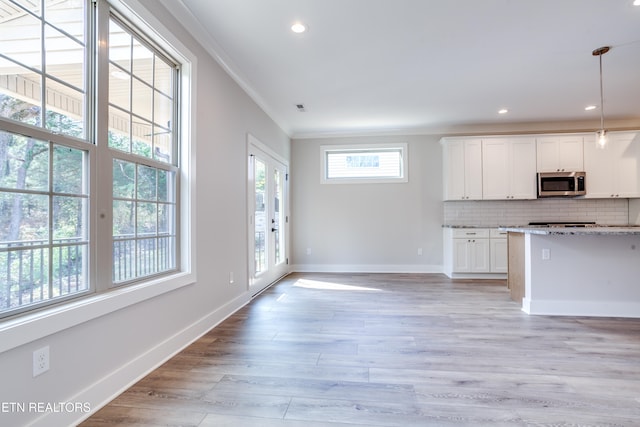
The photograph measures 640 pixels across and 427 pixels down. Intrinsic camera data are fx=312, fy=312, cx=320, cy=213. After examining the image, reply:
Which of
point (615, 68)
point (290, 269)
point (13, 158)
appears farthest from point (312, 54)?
point (290, 269)

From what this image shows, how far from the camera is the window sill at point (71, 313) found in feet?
4.37

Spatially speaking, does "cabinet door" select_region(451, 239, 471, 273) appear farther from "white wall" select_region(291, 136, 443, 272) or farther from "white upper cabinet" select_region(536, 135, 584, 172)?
"white upper cabinet" select_region(536, 135, 584, 172)

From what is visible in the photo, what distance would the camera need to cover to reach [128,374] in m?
1.97

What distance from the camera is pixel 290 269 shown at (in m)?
6.10

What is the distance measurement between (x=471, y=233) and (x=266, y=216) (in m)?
3.48

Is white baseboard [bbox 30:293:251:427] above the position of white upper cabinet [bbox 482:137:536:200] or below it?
below

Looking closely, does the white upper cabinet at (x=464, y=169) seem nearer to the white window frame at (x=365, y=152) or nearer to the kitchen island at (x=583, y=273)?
the white window frame at (x=365, y=152)

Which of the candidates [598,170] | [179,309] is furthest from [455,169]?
[179,309]

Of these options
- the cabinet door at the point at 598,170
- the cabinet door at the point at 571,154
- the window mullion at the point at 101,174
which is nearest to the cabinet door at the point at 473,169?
the cabinet door at the point at 571,154

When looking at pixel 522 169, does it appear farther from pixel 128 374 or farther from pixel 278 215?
pixel 128 374

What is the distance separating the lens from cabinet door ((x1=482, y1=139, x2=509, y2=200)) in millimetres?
5391

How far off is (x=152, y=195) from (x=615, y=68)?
497 cm

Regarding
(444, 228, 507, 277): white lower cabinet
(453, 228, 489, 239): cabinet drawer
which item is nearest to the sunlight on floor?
(444, 228, 507, 277): white lower cabinet

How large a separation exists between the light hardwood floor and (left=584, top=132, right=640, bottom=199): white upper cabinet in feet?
10.0
